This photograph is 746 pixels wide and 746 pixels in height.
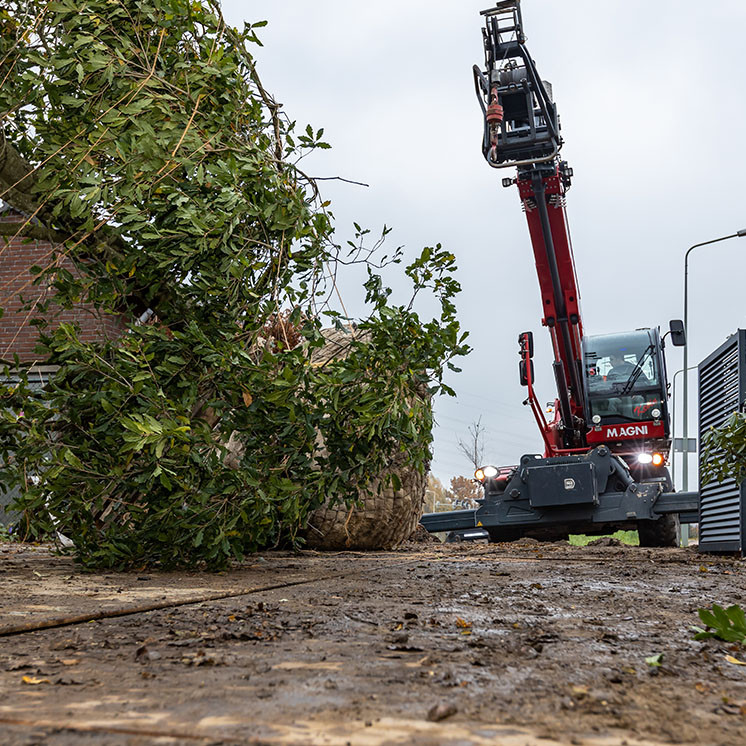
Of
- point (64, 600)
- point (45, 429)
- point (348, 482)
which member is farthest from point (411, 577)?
point (45, 429)

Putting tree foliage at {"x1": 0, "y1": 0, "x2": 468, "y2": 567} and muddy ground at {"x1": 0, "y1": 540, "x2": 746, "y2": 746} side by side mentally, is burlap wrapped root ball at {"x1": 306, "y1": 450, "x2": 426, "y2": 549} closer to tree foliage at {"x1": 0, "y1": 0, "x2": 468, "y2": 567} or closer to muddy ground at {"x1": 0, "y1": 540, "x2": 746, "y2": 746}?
tree foliage at {"x1": 0, "y1": 0, "x2": 468, "y2": 567}

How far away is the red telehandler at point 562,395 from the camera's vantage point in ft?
32.1

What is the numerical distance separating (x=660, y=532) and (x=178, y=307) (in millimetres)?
7915

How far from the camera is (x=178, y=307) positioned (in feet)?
16.1

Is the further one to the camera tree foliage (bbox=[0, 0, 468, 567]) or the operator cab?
the operator cab

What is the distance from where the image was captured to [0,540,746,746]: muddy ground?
1350mm

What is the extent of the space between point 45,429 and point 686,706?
4.11 metres

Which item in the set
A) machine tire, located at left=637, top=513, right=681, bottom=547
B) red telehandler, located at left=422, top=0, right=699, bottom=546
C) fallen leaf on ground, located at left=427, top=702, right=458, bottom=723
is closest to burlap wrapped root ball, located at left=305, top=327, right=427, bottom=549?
red telehandler, located at left=422, top=0, right=699, bottom=546

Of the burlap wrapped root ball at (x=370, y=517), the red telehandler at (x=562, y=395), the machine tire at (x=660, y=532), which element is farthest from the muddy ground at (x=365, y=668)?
the machine tire at (x=660, y=532)

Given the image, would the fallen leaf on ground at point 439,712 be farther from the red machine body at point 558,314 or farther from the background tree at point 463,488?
the background tree at point 463,488

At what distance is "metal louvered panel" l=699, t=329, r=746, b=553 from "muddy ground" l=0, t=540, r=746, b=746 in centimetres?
327

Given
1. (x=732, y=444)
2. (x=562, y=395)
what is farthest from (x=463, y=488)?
(x=732, y=444)

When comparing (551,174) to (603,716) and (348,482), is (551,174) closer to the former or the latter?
(348,482)

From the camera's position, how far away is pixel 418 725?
1.36 m
